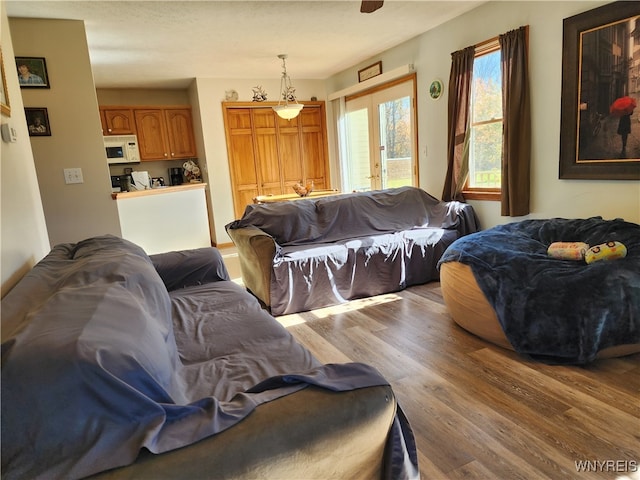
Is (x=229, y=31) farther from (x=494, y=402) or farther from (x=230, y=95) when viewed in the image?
(x=494, y=402)

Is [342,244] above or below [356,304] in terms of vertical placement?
above

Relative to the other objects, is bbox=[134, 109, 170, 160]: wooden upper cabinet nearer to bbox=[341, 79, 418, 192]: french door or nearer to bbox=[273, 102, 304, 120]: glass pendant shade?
bbox=[273, 102, 304, 120]: glass pendant shade

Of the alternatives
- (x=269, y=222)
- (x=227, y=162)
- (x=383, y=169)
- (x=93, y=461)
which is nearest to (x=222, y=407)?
(x=93, y=461)

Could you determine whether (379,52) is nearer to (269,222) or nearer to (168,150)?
(269,222)

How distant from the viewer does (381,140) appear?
5.46 meters

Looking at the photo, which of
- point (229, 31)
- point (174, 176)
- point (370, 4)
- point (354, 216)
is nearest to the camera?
point (370, 4)

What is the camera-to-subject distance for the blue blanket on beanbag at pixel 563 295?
2146mm

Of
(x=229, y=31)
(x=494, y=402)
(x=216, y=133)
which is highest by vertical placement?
(x=229, y=31)

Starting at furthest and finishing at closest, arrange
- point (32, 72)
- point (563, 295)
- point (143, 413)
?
point (32, 72) < point (563, 295) < point (143, 413)

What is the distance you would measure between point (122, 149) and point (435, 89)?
15.2 feet

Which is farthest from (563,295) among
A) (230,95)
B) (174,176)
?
(174,176)

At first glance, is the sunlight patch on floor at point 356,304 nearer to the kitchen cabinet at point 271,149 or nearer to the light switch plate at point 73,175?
the light switch plate at point 73,175

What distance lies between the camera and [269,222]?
146 inches

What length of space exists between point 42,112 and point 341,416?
11.3 feet
